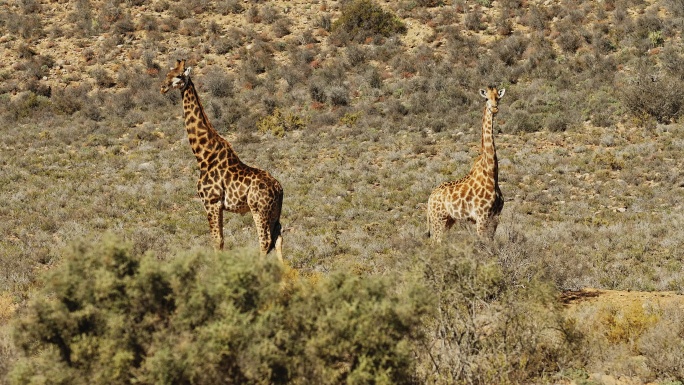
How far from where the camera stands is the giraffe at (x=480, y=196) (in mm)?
11430

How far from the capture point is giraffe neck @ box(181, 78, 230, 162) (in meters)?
11.7

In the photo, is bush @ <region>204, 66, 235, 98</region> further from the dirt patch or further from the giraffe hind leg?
the dirt patch

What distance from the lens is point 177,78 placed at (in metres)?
11.6

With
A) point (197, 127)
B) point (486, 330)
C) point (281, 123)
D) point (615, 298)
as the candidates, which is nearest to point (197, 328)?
point (486, 330)

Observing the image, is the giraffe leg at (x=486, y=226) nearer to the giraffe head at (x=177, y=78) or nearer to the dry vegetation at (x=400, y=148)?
the dry vegetation at (x=400, y=148)

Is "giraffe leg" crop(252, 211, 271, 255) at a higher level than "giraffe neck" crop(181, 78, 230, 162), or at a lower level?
lower

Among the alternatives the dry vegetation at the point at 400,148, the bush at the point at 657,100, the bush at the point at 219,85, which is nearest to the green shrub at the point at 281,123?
the dry vegetation at the point at 400,148

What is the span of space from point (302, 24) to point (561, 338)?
127 ft

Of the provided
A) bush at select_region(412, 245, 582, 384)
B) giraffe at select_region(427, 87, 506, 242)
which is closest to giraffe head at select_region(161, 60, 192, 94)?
giraffe at select_region(427, 87, 506, 242)

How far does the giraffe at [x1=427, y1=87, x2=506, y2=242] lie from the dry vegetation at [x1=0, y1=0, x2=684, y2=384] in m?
0.64

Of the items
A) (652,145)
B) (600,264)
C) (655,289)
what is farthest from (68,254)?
(652,145)

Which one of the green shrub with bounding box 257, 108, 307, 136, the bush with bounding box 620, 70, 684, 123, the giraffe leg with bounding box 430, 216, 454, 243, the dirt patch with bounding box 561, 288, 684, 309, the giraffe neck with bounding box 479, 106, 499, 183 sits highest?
the giraffe neck with bounding box 479, 106, 499, 183

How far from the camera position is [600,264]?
14922mm

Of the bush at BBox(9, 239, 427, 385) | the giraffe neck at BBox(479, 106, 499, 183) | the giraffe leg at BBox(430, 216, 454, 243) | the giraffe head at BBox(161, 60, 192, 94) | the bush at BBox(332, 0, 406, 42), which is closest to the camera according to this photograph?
the bush at BBox(9, 239, 427, 385)
